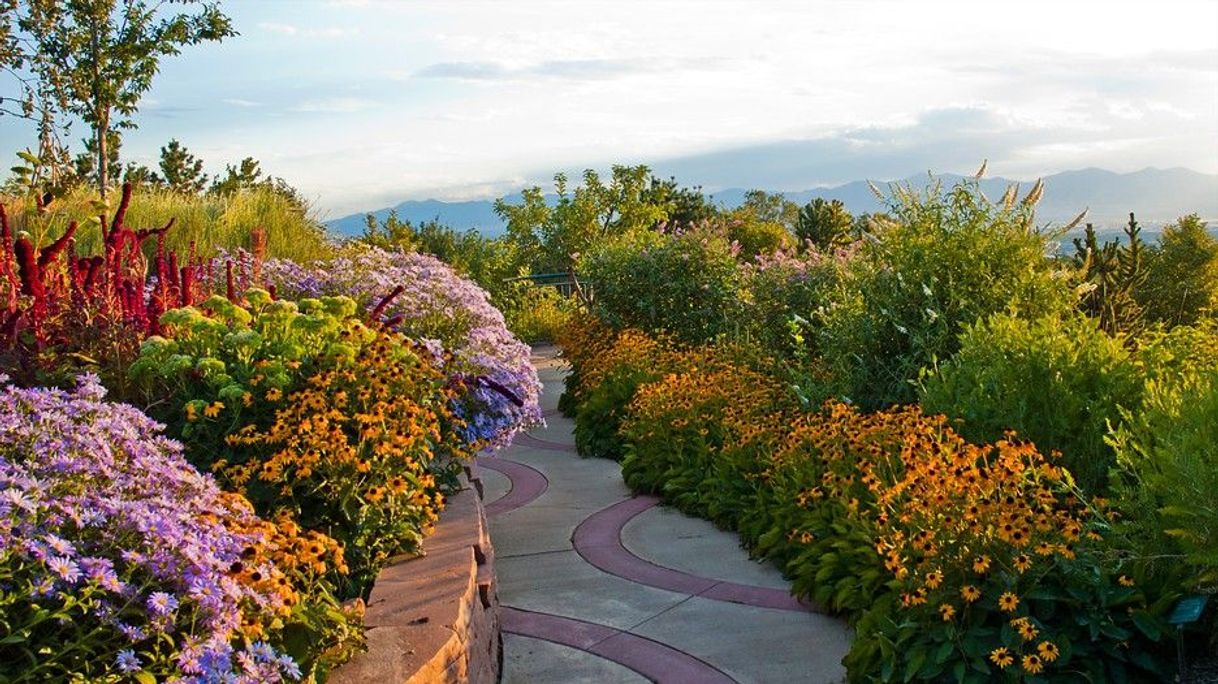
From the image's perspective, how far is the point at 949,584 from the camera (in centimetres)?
351

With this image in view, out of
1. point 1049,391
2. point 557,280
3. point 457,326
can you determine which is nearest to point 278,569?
point 1049,391

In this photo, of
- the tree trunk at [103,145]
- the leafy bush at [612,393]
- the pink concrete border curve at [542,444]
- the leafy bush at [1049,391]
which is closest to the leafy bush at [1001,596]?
the leafy bush at [1049,391]

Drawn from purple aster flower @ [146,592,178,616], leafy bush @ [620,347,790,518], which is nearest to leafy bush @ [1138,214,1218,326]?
leafy bush @ [620,347,790,518]

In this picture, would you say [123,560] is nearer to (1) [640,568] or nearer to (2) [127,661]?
(2) [127,661]

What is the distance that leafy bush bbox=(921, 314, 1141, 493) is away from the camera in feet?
14.8

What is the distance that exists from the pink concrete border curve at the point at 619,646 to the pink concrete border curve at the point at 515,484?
1763 millimetres

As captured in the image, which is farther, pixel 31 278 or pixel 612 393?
pixel 612 393

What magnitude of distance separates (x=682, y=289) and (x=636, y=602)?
566cm

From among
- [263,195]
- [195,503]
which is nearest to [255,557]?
[195,503]

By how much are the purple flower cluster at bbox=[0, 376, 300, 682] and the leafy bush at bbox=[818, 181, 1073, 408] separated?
4.13 m

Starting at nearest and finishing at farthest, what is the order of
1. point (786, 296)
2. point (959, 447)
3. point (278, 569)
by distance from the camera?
point (278, 569) → point (959, 447) → point (786, 296)

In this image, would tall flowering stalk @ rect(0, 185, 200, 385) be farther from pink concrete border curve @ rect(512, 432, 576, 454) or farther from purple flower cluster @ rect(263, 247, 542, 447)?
pink concrete border curve @ rect(512, 432, 576, 454)

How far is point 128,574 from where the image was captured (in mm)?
2416

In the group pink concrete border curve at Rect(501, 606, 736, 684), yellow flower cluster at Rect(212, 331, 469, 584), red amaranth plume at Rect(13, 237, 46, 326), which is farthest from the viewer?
red amaranth plume at Rect(13, 237, 46, 326)
